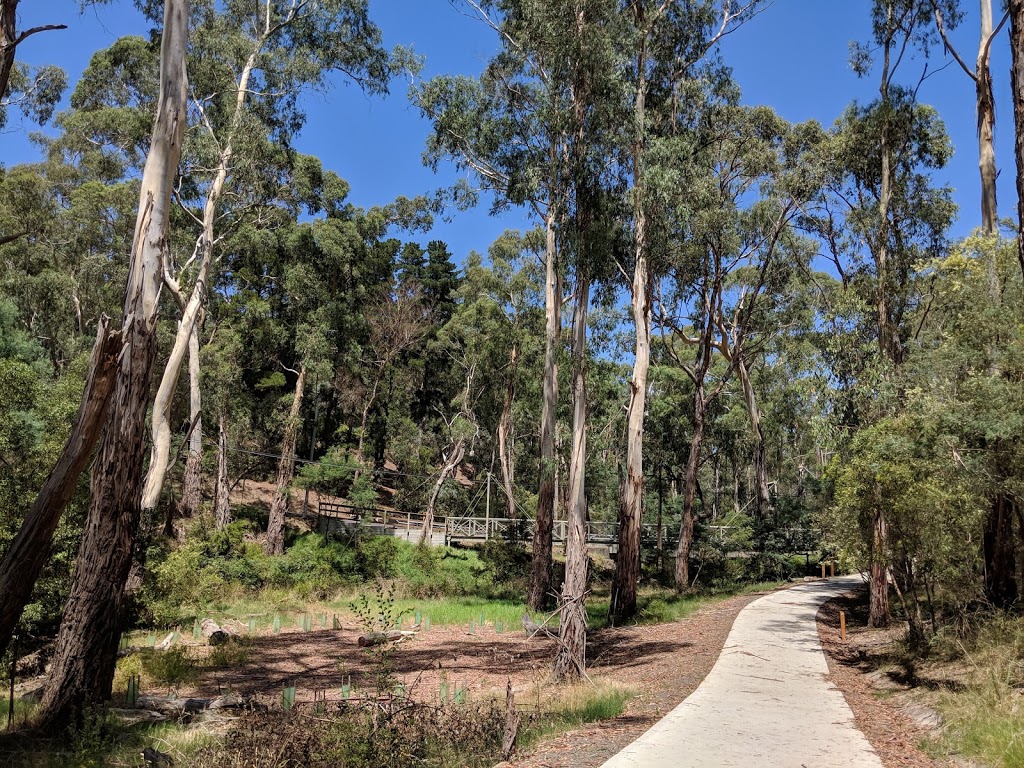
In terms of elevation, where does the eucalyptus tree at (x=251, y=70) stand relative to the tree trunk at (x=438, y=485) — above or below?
above

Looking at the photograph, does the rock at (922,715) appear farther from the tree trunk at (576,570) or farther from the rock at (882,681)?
the tree trunk at (576,570)

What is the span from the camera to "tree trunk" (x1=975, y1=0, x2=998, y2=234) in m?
13.6

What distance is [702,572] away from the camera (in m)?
26.7

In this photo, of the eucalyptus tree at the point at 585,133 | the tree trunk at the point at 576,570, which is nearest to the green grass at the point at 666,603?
the eucalyptus tree at the point at 585,133

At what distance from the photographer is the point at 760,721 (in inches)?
285

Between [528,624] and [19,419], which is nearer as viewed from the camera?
[19,419]

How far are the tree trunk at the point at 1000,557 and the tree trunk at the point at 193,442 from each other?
61.5 feet

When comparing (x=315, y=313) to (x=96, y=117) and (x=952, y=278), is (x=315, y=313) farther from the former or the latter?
(x=952, y=278)

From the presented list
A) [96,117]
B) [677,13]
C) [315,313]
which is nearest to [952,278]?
[677,13]

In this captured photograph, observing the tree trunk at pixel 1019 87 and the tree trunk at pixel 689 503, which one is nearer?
the tree trunk at pixel 1019 87

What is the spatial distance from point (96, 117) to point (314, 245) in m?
8.16

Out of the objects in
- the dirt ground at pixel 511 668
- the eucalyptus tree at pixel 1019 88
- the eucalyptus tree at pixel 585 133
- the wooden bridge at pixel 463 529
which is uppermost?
the eucalyptus tree at pixel 585 133

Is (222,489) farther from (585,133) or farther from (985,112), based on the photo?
(985,112)

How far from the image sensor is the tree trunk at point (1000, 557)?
446 inches
